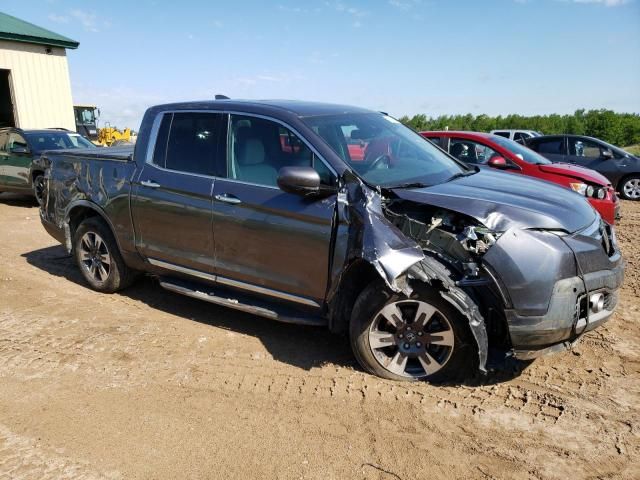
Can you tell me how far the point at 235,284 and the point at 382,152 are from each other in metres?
1.61

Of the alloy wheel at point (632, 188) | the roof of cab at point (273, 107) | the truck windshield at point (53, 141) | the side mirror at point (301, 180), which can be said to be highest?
the roof of cab at point (273, 107)

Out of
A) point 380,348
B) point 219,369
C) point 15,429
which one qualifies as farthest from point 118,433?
point 380,348

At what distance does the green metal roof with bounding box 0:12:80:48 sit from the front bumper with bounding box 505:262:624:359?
17.4m

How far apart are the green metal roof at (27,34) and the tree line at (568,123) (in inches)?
694

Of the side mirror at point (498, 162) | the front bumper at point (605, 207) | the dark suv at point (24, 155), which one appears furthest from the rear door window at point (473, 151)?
the dark suv at point (24, 155)

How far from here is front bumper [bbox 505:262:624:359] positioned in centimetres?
321

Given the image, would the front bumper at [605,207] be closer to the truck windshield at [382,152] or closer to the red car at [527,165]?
the red car at [527,165]

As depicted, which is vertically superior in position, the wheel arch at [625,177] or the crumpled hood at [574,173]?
the crumpled hood at [574,173]

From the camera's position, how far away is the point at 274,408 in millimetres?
3434

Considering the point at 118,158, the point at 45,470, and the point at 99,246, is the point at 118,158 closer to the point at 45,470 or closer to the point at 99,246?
the point at 99,246

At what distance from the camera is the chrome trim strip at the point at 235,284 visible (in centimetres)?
391

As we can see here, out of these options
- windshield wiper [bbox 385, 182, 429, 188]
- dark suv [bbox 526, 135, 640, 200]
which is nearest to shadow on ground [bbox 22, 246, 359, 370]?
windshield wiper [bbox 385, 182, 429, 188]

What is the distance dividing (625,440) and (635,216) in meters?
8.52

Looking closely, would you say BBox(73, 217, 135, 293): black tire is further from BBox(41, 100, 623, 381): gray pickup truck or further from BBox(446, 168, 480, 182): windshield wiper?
BBox(446, 168, 480, 182): windshield wiper
